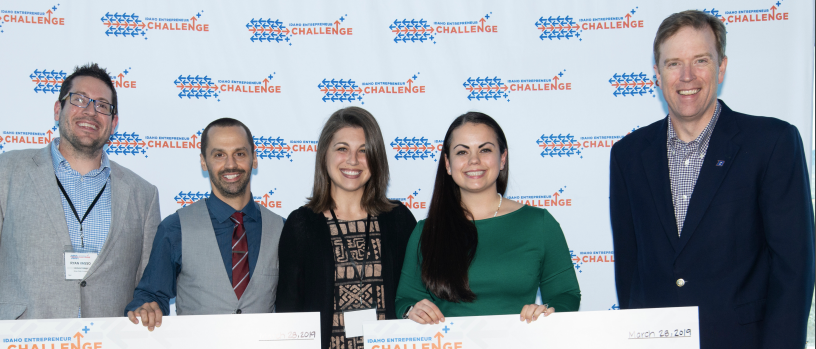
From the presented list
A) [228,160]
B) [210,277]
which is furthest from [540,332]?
[228,160]

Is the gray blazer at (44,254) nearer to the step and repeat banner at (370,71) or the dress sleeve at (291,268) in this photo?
the dress sleeve at (291,268)

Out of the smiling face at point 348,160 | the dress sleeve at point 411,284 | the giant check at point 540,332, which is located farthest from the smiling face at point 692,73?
the smiling face at point 348,160

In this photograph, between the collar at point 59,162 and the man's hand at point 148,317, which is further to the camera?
the collar at point 59,162

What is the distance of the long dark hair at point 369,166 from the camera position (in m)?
2.37

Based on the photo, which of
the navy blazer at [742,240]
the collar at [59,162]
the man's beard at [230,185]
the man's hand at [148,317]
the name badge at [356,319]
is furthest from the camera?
the collar at [59,162]

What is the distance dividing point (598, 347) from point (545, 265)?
353 millimetres

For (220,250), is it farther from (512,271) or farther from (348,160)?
(512,271)

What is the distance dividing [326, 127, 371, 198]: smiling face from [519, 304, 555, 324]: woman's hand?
0.93 m

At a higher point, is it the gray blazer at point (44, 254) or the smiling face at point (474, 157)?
the smiling face at point (474, 157)

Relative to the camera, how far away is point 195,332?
193 cm

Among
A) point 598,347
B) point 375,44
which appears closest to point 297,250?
point 598,347

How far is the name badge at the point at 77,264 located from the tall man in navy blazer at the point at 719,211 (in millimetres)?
2498

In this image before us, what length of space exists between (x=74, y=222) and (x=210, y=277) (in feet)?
2.54

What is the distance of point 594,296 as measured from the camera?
136 inches
